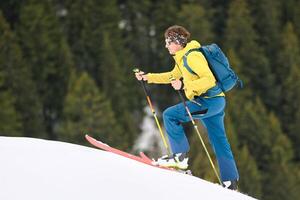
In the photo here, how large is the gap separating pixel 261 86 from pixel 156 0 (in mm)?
21206

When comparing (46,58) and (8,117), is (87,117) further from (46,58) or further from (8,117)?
(46,58)

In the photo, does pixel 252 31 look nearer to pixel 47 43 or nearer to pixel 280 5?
pixel 280 5

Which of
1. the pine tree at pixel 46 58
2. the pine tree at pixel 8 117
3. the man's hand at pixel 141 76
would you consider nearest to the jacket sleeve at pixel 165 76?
the man's hand at pixel 141 76

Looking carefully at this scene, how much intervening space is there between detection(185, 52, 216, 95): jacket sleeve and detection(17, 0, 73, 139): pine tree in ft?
284

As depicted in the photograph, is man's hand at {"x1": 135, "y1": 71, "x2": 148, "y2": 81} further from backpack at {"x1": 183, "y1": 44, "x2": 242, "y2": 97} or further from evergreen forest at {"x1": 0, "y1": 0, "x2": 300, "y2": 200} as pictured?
evergreen forest at {"x1": 0, "y1": 0, "x2": 300, "y2": 200}

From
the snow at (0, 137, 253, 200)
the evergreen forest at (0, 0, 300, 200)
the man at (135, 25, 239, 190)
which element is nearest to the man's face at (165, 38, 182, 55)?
the man at (135, 25, 239, 190)

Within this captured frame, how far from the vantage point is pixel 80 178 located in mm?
7805

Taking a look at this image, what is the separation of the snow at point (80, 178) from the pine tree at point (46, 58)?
88.4 meters

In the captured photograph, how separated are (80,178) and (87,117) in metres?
78.9

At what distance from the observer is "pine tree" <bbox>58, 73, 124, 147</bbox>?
3312 inches

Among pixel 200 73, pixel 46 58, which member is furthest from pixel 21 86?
pixel 200 73

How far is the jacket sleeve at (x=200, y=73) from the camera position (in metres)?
10.5

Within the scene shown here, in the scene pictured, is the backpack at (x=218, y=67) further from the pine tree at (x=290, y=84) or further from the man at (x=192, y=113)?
the pine tree at (x=290, y=84)

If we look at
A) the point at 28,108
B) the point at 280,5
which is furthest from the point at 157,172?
the point at 280,5
